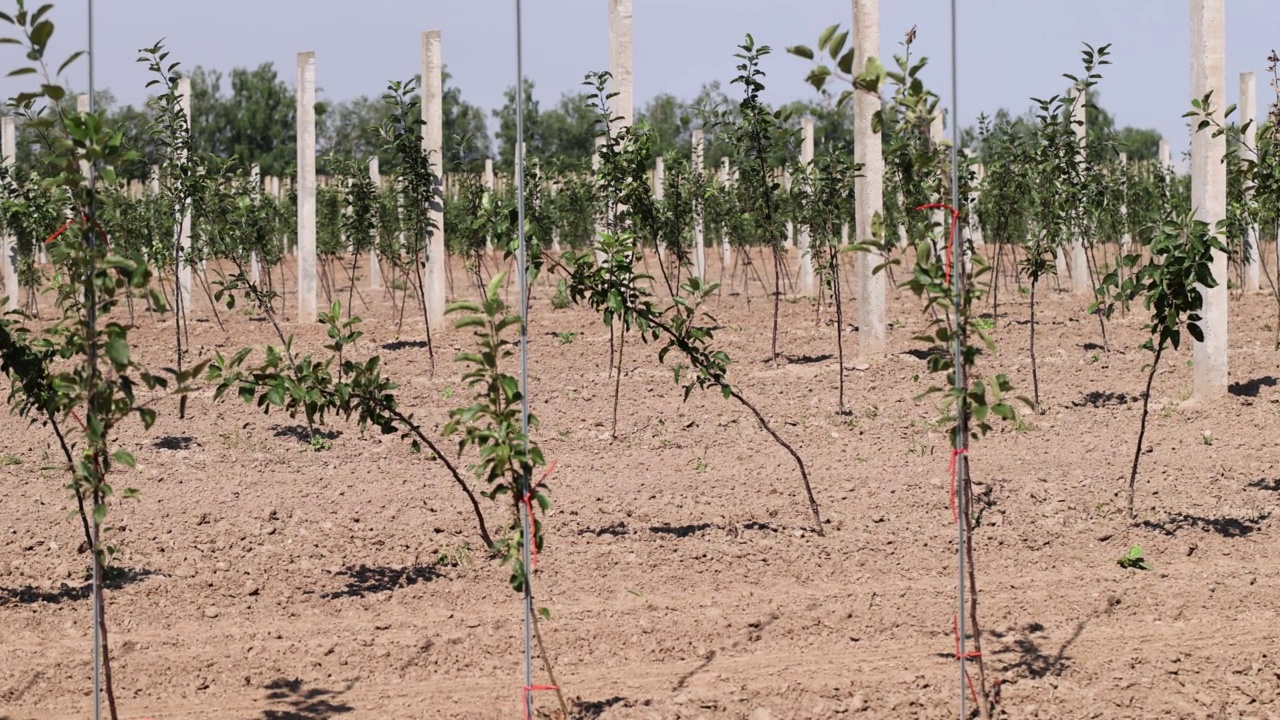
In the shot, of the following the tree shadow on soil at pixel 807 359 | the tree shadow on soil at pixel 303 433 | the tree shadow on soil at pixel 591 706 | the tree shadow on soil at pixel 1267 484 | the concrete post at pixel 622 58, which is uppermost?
the concrete post at pixel 622 58

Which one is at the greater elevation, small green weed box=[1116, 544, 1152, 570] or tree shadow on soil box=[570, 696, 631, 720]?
small green weed box=[1116, 544, 1152, 570]

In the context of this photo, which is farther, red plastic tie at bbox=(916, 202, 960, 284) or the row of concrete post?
the row of concrete post

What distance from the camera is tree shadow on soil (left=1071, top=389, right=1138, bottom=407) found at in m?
10.8

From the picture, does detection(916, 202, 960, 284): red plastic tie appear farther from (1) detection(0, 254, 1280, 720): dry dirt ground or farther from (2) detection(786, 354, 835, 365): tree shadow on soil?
(2) detection(786, 354, 835, 365): tree shadow on soil

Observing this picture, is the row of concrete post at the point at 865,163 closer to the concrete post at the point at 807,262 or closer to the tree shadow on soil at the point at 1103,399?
the concrete post at the point at 807,262

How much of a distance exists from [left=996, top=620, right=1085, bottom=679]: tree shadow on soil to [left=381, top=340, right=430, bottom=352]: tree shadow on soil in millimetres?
9336

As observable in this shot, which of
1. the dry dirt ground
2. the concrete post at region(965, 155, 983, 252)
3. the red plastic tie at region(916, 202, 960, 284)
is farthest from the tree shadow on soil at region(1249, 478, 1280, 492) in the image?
the red plastic tie at region(916, 202, 960, 284)

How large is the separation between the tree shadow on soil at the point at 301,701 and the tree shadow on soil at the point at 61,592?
1.48 m

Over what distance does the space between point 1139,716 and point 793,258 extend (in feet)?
82.0

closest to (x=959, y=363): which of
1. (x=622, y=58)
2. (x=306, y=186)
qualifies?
(x=622, y=58)

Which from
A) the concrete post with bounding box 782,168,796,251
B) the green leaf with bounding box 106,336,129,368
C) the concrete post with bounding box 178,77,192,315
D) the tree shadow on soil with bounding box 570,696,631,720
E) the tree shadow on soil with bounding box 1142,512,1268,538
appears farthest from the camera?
the concrete post with bounding box 782,168,796,251

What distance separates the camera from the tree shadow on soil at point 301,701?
5.34 metres

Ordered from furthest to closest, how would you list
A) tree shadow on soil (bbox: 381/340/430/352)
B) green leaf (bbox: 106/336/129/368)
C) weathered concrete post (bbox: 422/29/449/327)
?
weathered concrete post (bbox: 422/29/449/327) < tree shadow on soil (bbox: 381/340/430/352) < green leaf (bbox: 106/336/129/368)

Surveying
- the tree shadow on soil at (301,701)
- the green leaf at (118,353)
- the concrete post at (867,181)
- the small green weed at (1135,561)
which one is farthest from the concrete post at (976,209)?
the green leaf at (118,353)
